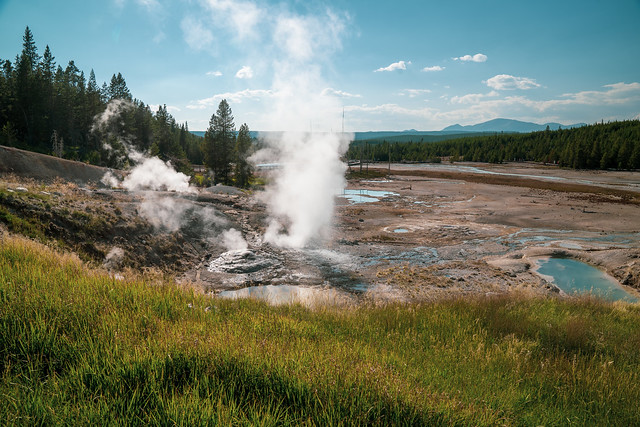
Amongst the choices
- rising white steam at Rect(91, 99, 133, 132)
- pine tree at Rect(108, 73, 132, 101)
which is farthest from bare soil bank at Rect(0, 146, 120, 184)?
pine tree at Rect(108, 73, 132, 101)

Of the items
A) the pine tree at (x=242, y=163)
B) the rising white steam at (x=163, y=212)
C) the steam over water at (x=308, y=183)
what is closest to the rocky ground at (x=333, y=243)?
the rising white steam at (x=163, y=212)

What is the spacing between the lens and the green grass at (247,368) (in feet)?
9.28

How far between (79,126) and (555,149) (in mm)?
138855

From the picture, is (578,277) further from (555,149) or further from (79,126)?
(555,149)

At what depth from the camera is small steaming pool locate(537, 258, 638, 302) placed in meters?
15.6

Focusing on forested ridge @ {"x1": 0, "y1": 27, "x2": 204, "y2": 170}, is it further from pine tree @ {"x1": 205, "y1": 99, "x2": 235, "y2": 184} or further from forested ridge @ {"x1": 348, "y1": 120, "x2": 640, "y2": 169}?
forested ridge @ {"x1": 348, "y1": 120, "x2": 640, "y2": 169}

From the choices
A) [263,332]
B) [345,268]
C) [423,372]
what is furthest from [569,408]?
[345,268]

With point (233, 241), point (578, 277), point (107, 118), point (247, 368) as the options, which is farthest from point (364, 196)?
point (107, 118)

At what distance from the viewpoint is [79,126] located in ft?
212

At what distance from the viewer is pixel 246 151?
53.6m

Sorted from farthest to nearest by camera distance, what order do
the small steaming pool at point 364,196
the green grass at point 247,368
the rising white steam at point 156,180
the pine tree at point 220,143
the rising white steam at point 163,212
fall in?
the pine tree at point 220,143 → the small steaming pool at point 364,196 → the rising white steam at point 156,180 → the rising white steam at point 163,212 → the green grass at point 247,368

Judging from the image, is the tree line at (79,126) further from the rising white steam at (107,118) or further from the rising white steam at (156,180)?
the rising white steam at (156,180)

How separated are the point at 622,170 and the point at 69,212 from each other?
11497 cm

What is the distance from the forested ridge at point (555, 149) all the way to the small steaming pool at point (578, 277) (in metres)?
79.6
